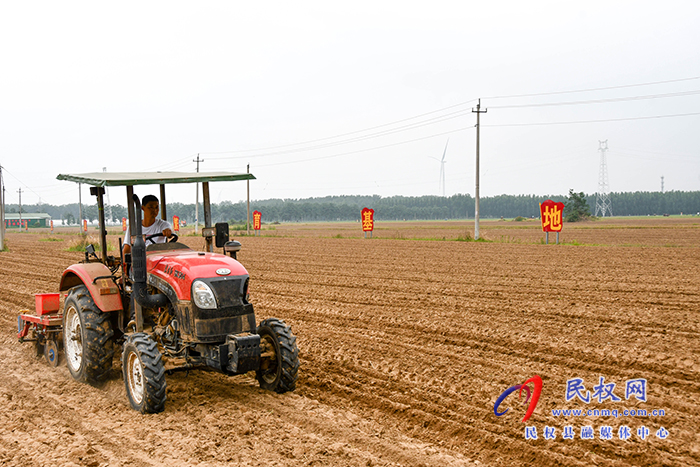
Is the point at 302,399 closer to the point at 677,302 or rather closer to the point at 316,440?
the point at 316,440

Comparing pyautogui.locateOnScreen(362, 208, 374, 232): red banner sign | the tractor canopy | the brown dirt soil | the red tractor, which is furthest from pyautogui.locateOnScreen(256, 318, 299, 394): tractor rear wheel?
pyautogui.locateOnScreen(362, 208, 374, 232): red banner sign

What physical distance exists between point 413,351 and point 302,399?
209 cm

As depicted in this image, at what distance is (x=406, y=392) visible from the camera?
5.57 meters

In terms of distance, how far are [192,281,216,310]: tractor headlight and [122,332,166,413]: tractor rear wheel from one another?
1.87ft

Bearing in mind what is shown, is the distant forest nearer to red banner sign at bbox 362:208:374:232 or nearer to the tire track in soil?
red banner sign at bbox 362:208:374:232

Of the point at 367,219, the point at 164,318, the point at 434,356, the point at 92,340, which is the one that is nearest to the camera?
the point at 164,318

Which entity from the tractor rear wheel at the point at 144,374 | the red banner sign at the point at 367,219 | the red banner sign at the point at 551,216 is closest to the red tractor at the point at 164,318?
the tractor rear wheel at the point at 144,374

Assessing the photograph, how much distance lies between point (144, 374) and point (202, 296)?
83 centimetres

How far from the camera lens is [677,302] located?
32.8ft

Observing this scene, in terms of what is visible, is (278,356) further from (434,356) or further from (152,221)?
(434,356)

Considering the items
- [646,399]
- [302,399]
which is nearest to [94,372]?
[302,399]

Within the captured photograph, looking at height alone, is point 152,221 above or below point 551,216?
above

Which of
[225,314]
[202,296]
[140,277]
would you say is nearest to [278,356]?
[225,314]

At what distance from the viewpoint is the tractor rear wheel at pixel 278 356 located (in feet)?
17.5
